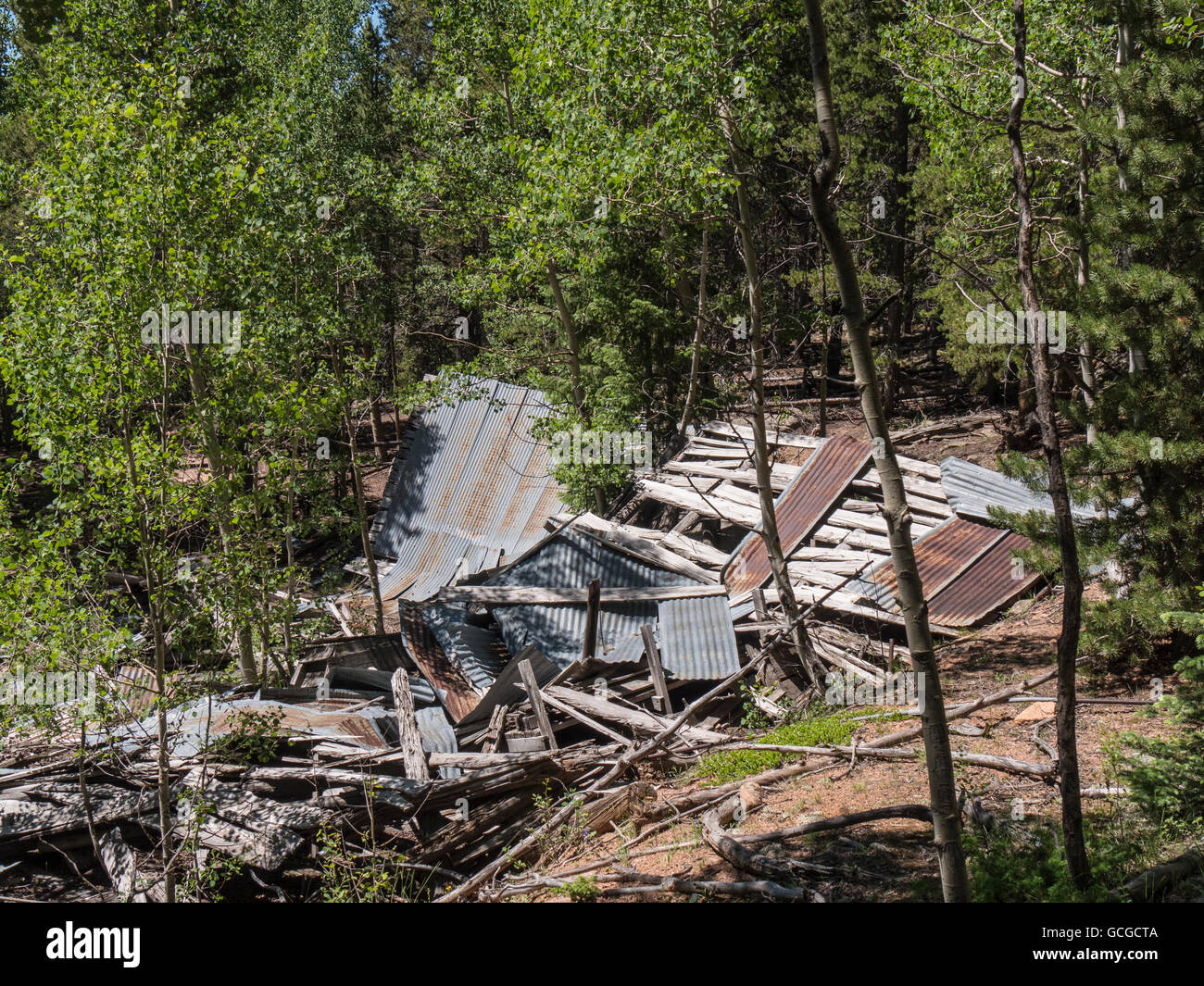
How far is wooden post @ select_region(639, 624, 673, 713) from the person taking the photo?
452 inches

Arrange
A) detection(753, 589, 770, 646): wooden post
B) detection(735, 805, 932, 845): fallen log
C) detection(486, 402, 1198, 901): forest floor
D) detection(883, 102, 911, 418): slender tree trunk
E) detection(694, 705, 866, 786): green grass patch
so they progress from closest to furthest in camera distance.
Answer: detection(486, 402, 1198, 901): forest floor → detection(735, 805, 932, 845): fallen log → detection(694, 705, 866, 786): green grass patch → detection(753, 589, 770, 646): wooden post → detection(883, 102, 911, 418): slender tree trunk

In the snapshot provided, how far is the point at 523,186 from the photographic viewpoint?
1305 cm

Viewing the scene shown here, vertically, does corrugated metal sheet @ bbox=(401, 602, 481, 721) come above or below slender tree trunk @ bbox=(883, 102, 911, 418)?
below

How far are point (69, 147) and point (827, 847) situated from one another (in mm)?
9687

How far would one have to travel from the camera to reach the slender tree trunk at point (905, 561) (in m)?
4.74

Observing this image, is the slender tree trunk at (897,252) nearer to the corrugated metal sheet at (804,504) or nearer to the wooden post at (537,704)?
the corrugated metal sheet at (804,504)

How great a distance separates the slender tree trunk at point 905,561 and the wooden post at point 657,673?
672 centimetres

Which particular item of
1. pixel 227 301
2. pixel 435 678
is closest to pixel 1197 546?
pixel 435 678

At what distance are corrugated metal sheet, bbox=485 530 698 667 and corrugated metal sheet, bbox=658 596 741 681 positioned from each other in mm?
511

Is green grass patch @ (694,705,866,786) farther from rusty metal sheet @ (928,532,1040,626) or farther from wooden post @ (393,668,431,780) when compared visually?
rusty metal sheet @ (928,532,1040,626)


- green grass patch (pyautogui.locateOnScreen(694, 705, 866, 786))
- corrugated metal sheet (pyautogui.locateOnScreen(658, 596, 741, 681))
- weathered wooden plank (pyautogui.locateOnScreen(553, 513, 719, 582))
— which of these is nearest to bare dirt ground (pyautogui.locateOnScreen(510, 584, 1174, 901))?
green grass patch (pyautogui.locateOnScreen(694, 705, 866, 786))

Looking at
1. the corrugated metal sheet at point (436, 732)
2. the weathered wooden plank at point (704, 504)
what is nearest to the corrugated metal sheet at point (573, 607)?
the weathered wooden plank at point (704, 504)

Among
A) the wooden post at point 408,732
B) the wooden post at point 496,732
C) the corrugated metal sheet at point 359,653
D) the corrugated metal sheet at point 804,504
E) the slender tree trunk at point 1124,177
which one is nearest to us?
the slender tree trunk at point 1124,177

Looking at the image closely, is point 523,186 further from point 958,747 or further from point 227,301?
point 958,747
